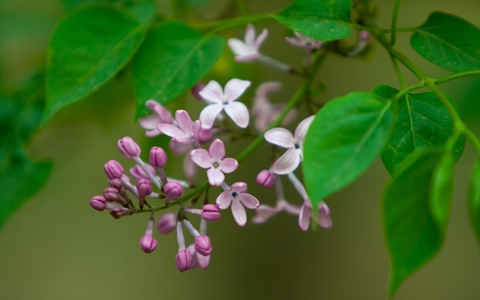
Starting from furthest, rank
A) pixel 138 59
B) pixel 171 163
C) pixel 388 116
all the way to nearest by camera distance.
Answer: pixel 171 163, pixel 138 59, pixel 388 116

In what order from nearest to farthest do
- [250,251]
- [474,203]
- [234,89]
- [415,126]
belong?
[474,203], [415,126], [234,89], [250,251]

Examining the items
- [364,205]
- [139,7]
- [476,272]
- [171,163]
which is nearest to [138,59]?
[139,7]

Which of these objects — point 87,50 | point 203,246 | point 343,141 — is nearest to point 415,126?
point 343,141

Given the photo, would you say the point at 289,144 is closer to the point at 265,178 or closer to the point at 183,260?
the point at 265,178

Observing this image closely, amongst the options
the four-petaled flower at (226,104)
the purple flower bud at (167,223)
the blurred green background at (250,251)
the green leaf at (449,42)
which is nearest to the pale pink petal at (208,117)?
the four-petaled flower at (226,104)

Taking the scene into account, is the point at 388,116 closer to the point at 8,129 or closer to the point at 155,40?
the point at 155,40

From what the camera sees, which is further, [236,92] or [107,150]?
[107,150]

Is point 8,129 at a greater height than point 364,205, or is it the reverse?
point 8,129
